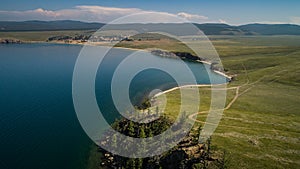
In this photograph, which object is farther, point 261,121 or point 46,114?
point 46,114

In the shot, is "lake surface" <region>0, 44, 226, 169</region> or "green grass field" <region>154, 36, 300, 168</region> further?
"lake surface" <region>0, 44, 226, 169</region>

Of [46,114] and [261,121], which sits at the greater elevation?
[261,121]

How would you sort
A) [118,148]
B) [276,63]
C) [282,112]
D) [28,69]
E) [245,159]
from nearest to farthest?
[245,159], [118,148], [282,112], [28,69], [276,63]

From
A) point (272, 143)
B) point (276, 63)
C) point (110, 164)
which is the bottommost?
point (110, 164)

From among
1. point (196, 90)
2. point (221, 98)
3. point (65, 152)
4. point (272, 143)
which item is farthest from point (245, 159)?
point (196, 90)

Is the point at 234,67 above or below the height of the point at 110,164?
above

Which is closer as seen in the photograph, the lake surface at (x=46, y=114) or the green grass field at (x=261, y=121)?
the green grass field at (x=261, y=121)

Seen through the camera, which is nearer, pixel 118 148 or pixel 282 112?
pixel 118 148

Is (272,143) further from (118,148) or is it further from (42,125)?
(42,125)
